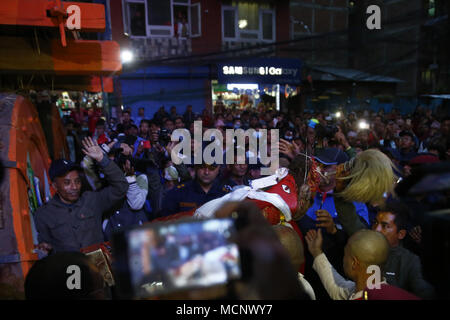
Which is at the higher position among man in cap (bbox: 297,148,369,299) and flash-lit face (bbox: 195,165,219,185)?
flash-lit face (bbox: 195,165,219,185)

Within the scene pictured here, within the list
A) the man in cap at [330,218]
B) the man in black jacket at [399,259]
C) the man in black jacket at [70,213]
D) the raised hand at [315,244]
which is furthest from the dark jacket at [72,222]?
the man in black jacket at [399,259]

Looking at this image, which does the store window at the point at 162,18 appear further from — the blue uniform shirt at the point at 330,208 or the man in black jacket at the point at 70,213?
the blue uniform shirt at the point at 330,208

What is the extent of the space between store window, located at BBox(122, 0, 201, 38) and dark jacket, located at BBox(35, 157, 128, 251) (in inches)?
512

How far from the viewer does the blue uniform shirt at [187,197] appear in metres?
3.60

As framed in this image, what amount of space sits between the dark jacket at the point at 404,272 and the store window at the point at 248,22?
1495 centimetres

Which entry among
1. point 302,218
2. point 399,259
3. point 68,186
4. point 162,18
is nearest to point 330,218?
point 302,218

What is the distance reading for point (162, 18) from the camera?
14945 mm

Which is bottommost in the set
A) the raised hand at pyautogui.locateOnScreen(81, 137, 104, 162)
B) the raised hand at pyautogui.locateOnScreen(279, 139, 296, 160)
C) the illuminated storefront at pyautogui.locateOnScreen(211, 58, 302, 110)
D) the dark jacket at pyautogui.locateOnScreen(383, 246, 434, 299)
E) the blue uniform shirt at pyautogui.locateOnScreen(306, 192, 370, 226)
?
the dark jacket at pyautogui.locateOnScreen(383, 246, 434, 299)

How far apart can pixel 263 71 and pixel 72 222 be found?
1298 cm

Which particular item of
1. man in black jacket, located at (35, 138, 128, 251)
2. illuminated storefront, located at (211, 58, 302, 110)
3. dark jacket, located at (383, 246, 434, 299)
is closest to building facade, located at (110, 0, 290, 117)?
illuminated storefront, located at (211, 58, 302, 110)

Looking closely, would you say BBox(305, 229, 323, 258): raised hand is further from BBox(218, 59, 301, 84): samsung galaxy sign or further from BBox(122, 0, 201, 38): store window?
BBox(122, 0, 201, 38): store window

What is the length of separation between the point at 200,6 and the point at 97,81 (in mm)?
8221

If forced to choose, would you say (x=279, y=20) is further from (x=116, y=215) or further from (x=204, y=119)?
(x=116, y=215)

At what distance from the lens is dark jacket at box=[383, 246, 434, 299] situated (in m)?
2.31
